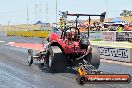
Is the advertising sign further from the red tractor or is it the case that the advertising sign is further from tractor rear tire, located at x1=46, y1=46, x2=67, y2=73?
Answer: tractor rear tire, located at x1=46, y1=46, x2=67, y2=73

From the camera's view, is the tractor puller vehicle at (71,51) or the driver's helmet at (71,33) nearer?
the tractor puller vehicle at (71,51)

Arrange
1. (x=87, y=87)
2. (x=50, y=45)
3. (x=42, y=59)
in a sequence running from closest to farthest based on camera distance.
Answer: (x=87, y=87), (x=50, y=45), (x=42, y=59)

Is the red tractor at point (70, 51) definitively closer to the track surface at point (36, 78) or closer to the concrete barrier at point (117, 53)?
the track surface at point (36, 78)

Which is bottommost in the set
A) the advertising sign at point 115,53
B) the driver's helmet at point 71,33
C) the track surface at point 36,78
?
the track surface at point 36,78

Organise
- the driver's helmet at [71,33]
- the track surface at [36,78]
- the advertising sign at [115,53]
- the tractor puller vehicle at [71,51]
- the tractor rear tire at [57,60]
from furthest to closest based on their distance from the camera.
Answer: the advertising sign at [115,53] < the driver's helmet at [71,33] < the tractor rear tire at [57,60] < the tractor puller vehicle at [71,51] < the track surface at [36,78]

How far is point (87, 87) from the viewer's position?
31.5 feet

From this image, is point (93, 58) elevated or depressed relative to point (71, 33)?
depressed

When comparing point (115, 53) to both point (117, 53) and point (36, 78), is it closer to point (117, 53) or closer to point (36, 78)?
point (117, 53)

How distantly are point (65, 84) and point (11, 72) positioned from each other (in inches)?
140

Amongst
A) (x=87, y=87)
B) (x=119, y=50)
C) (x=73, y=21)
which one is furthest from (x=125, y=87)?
(x=119, y=50)

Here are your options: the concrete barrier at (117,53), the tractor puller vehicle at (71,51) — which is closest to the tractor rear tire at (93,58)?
the tractor puller vehicle at (71,51)

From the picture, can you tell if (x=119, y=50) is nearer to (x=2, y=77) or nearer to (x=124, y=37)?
(x=2, y=77)

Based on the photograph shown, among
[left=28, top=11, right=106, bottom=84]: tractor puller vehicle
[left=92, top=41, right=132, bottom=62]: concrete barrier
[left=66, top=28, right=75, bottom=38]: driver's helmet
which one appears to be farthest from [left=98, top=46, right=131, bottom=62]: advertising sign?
[left=66, top=28, right=75, bottom=38]: driver's helmet

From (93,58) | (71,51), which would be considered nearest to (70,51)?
(71,51)
